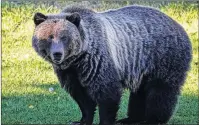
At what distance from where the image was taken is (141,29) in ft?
29.6

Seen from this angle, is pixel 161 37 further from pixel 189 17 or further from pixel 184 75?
pixel 189 17

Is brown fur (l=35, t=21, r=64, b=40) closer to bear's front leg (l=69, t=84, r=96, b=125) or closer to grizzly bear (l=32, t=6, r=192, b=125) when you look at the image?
grizzly bear (l=32, t=6, r=192, b=125)

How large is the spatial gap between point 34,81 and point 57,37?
3639 mm

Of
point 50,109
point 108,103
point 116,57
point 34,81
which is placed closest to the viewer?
point 108,103

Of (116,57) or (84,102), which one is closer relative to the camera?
(116,57)

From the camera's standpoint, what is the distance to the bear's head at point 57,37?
7.94m

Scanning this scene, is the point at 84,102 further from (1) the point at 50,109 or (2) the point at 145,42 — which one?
(1) the point at 50,109

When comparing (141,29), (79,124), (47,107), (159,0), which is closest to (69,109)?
(47,107)

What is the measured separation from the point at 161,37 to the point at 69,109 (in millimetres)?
1895

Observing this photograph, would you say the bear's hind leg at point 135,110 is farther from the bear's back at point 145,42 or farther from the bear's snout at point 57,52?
the bear's snout at point 57,52

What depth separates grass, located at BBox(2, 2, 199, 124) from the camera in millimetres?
9633

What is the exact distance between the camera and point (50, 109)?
992 centimetres

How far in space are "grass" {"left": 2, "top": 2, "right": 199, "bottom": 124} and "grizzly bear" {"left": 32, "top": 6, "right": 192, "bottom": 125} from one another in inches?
23.4

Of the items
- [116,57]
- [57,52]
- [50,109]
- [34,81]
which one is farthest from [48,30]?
[34,81]
